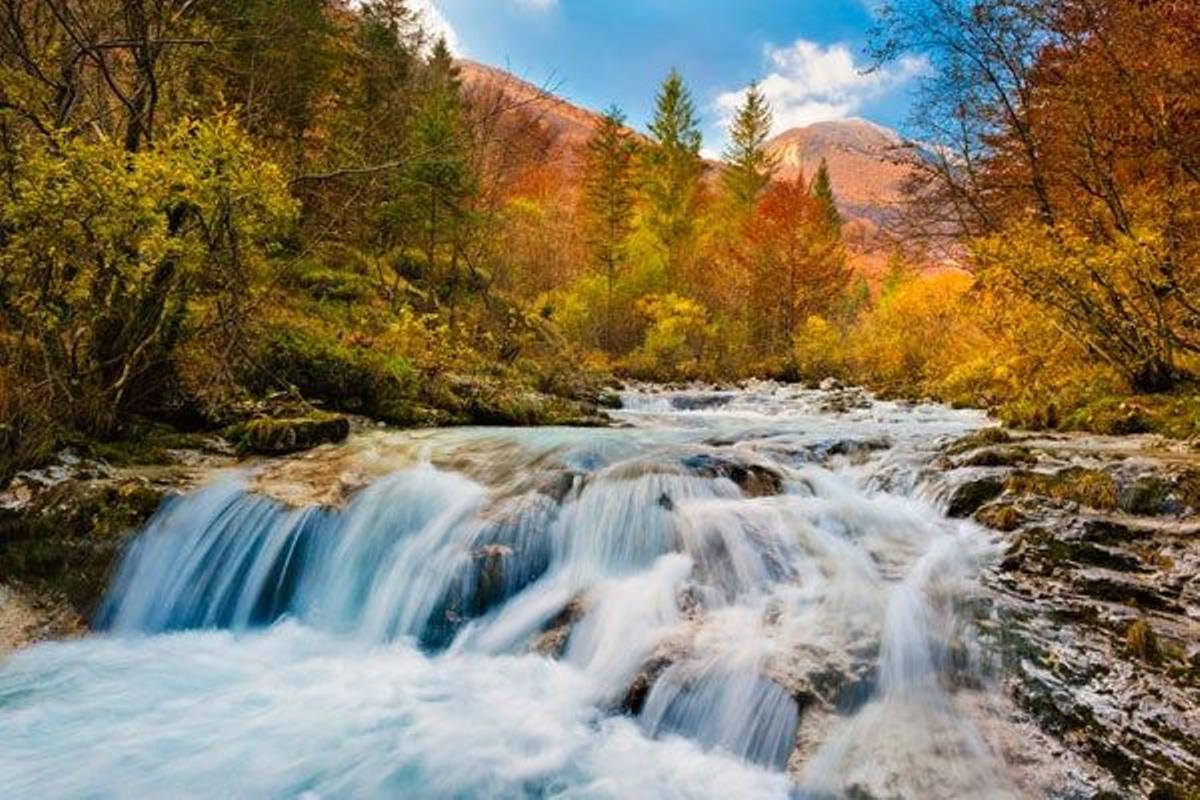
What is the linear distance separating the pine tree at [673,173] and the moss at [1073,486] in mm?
23577

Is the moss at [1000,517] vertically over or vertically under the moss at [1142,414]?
under

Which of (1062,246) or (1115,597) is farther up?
(1062,246)

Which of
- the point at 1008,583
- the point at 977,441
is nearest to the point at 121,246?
the point at 1008,583

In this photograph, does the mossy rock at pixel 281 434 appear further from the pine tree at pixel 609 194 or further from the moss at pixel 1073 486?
the pine tree at pixel 609 194

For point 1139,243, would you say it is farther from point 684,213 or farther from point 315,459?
point 684,213

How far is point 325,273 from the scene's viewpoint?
15.2m

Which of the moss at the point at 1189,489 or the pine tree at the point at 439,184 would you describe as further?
the pine tree at the point at 439,184

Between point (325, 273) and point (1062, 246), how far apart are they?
1363 centimetres

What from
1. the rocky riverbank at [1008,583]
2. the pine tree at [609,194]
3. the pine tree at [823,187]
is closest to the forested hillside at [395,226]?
the rocky riverbank at [1008,583]

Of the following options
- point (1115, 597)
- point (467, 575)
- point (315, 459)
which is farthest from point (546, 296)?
point (1115, 597)

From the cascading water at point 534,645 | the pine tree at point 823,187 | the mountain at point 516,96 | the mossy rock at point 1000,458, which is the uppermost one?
the pine tree at point 823,187

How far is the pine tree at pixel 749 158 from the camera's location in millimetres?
35531

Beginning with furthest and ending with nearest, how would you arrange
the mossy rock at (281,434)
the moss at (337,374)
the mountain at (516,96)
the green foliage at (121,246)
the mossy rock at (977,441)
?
the moss at (337,374) → the mossy rock at (281,434) → the mossy rock at (977,441) → the green foliage at (121,246) → the mountain at (516,96)

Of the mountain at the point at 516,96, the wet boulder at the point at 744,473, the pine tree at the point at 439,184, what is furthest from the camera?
the pine tree at the point at 439,184
